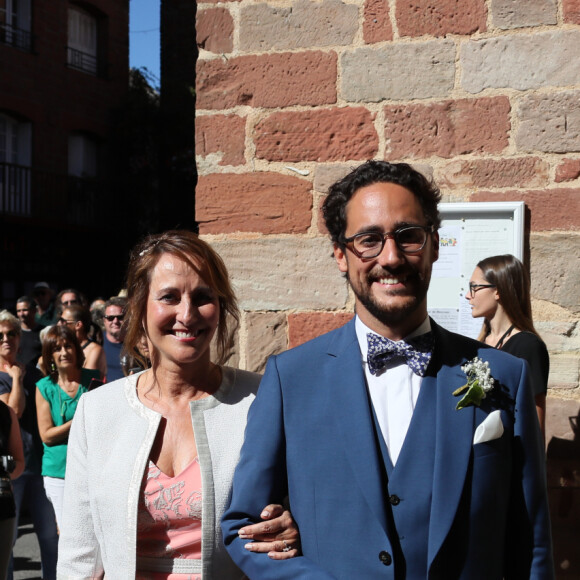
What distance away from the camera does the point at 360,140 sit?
12.3 feet

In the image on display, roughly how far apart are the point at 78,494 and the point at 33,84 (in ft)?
49.8

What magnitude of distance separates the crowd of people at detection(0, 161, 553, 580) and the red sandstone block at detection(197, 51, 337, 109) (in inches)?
58.8

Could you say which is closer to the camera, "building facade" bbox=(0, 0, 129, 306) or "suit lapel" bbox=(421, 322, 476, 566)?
"suit lapel" bbox=(421, 322, 476, 566)

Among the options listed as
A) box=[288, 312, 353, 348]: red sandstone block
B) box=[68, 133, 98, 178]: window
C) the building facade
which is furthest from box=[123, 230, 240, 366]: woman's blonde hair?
box=[68, 133, 98, 178]: window

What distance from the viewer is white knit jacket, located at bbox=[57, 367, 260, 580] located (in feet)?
7.31

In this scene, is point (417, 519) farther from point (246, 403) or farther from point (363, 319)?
point (246, 403)

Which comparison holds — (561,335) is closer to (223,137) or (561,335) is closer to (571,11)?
(571,11)

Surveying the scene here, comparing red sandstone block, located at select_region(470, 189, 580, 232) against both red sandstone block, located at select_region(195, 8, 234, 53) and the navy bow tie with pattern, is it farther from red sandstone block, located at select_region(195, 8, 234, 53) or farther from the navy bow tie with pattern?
the navy bow tie with pattern

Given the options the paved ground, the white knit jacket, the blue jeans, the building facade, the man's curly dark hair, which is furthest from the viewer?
the building facade

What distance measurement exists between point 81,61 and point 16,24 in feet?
5.36

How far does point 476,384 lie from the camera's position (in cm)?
196

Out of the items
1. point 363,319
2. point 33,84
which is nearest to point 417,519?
point 363,319

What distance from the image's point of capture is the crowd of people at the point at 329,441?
1898 mm

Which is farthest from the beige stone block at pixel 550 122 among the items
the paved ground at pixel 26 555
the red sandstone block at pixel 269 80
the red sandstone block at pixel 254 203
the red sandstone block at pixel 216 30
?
the paved ground at pixel 26 555
